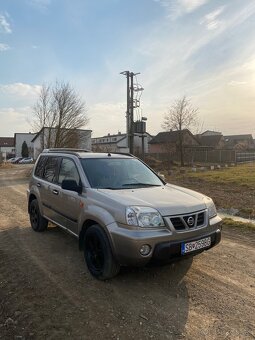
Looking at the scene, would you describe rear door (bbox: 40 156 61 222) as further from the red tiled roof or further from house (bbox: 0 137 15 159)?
the red tiled roof

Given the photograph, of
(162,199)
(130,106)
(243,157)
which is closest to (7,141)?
(243,157)

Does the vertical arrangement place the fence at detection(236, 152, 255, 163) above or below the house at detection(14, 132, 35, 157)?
below

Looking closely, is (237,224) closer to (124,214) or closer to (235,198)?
(235,198)

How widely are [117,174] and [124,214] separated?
1.43m

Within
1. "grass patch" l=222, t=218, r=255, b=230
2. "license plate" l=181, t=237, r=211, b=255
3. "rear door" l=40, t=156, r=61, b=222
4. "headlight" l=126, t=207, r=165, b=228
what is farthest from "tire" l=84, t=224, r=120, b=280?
"grass patch" l=222, t=218, r=255, b=230

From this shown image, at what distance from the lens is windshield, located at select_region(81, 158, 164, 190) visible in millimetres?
5383

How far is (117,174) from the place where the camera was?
5.69 meters

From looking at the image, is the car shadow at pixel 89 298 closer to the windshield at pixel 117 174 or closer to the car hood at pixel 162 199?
the car hood at pixel 162 199

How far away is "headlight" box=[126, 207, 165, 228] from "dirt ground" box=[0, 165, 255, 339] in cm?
90

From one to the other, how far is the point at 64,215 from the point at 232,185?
1223 cm

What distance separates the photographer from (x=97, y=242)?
191 inches

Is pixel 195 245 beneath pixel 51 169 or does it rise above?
beneath

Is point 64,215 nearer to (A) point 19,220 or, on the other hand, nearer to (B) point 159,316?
(B) point 159,316

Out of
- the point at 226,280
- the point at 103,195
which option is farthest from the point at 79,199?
the point at 226,280
